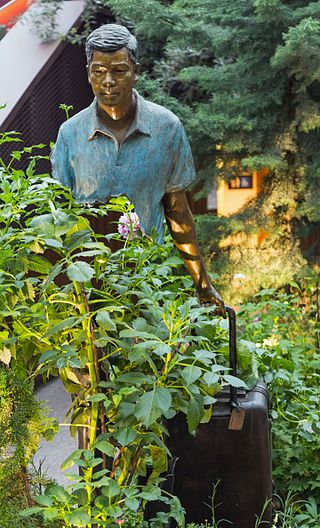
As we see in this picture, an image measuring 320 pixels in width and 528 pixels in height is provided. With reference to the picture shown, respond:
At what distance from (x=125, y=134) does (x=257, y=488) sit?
1.37 m

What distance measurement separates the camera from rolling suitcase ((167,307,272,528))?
9.75 feet

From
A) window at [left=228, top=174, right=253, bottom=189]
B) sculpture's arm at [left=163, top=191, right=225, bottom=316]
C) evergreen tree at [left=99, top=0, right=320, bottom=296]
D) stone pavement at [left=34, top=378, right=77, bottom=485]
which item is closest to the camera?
sculpture's arm at [left=163, top=191, right=225, bottom=316]

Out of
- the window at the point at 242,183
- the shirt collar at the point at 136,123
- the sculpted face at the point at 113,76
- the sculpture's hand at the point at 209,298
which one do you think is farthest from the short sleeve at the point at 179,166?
the window at the point at 242,183

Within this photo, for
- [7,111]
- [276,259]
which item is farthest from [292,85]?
[7,111]

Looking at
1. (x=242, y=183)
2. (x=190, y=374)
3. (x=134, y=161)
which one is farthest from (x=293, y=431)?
(x=242, y=183)

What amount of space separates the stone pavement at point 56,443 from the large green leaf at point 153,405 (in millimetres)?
2233

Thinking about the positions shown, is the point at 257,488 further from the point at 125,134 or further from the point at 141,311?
the point at 125,134

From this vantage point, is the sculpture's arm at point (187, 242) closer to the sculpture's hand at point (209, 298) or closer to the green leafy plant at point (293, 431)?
the sculpture's hand at point (209, 298)

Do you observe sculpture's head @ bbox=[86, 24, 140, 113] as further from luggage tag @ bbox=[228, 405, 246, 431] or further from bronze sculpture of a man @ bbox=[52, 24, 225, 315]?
luggage tag @ bbox=[228, 405, 246, 431]

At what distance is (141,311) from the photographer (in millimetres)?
2533

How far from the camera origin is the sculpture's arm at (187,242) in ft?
10.8

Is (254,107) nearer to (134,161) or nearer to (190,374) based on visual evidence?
(134,161)

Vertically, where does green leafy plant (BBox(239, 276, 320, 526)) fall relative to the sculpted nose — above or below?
below

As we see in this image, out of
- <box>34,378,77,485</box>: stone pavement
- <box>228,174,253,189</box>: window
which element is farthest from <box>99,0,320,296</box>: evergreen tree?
<box>34,378,77,485</box>: stone pavement
